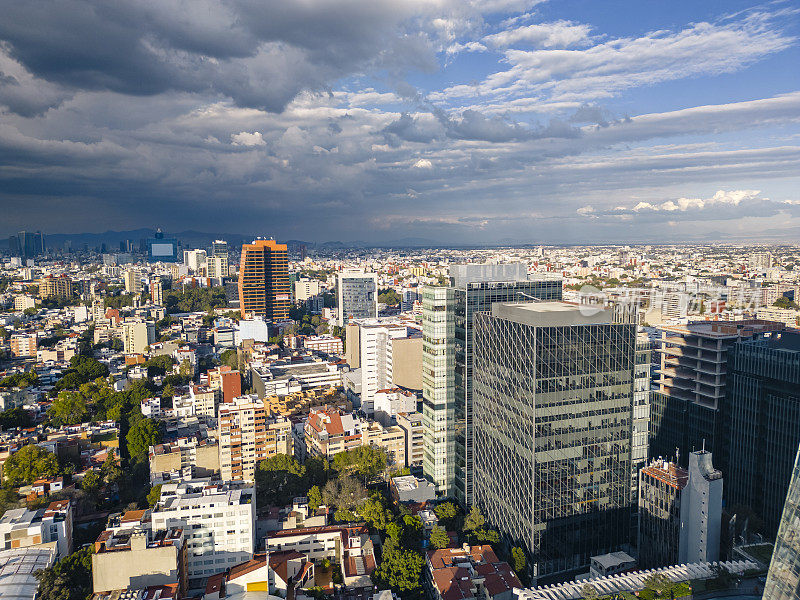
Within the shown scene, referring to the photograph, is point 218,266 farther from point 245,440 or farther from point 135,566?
point 135,566

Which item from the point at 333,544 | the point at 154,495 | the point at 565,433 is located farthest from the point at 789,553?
the point at 154,495

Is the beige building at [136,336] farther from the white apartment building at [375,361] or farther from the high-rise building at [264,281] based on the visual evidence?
the white apartment building at [375,361]

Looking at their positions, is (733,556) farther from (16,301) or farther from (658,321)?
(16,301)

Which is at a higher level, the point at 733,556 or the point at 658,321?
the point at 658,321

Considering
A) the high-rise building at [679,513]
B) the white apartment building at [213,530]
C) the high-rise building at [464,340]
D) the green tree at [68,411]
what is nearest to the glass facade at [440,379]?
the high-rise building at [464,340]

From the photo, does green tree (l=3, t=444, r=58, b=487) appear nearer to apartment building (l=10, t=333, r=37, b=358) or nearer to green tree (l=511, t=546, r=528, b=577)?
green tree (l=511, t=546, r=528, b=577)

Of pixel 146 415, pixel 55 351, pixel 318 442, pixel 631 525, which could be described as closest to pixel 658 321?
pixel 631 525

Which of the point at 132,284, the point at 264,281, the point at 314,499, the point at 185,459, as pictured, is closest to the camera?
the point at 314,499
